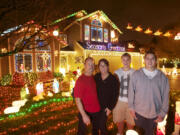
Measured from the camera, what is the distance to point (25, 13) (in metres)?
5.86

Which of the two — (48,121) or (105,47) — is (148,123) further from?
(105,47)

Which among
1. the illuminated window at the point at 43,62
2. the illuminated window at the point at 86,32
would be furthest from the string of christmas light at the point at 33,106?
the illuminated window at the point at 86,32

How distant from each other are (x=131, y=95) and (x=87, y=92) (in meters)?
0.86

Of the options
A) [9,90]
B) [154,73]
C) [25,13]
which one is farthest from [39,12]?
[9,90]

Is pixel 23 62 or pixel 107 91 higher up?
pixel 23 62

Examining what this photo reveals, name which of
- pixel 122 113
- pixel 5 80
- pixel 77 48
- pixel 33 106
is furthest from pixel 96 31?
pixel 122 113

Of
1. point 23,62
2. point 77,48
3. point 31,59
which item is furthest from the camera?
point 77,48

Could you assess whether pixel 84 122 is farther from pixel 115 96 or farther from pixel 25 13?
pixel 25 13

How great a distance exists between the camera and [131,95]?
9.02 feet

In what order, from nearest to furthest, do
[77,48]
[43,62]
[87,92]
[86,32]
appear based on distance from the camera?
[87,92], [43,62], [77,48], [86,32]

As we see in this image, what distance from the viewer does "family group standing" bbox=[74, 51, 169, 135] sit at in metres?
2.56

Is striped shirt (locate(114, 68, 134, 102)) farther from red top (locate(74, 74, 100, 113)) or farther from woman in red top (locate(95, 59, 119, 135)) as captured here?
red top (locate(74, 74, 100, 113))

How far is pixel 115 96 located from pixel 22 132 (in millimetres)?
3001

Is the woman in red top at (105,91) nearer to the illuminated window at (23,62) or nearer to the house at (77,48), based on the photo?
the illuminated window at (23,62)
